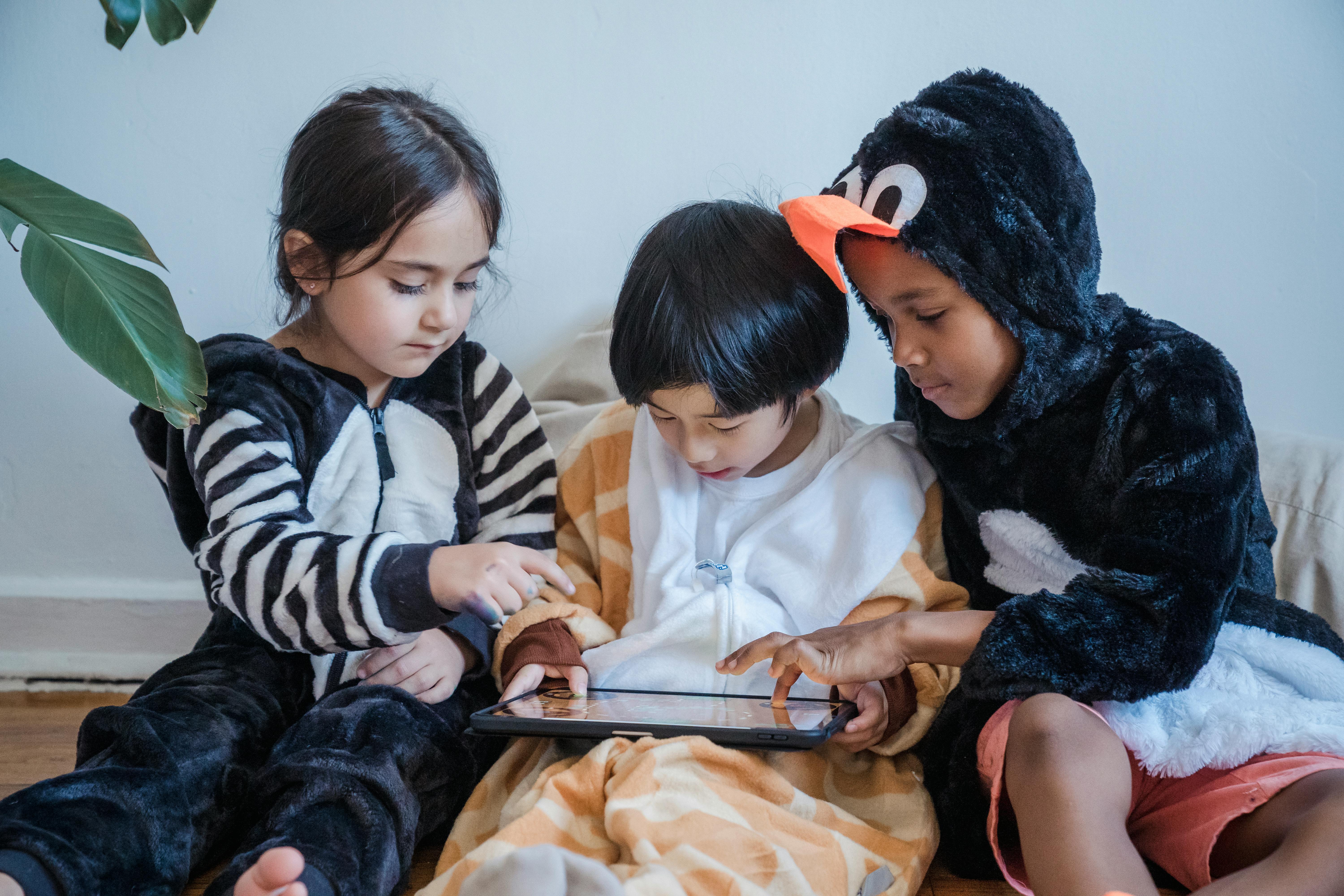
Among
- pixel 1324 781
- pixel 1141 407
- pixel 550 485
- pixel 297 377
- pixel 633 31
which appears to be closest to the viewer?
pixel 1324 781

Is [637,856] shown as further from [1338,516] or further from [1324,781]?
[1338,516]

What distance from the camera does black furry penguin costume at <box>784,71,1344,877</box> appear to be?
0.74 m

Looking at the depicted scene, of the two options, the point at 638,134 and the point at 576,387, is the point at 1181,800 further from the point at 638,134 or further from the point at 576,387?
the point at 638,134

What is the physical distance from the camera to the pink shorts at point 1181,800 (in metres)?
0.70

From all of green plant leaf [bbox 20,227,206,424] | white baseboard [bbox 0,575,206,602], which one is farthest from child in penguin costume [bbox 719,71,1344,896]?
white baseboard [bbox 0,575,206,602]

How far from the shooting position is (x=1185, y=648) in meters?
0.73

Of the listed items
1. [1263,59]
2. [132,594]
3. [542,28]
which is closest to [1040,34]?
[1263,59]

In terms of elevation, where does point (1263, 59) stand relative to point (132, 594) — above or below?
above

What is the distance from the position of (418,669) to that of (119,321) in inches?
16.4

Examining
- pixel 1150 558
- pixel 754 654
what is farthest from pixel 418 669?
pixel 1150 558

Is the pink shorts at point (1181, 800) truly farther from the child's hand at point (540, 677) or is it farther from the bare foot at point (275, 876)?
the bare foot at point (275, 876)

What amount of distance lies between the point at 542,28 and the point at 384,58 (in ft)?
0.69

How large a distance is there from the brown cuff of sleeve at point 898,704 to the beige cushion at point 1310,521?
0.41 meters

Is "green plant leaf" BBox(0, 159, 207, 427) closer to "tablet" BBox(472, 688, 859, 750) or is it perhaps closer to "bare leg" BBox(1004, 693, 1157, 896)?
"tablet" BBox(472, 688, 859, 750)
